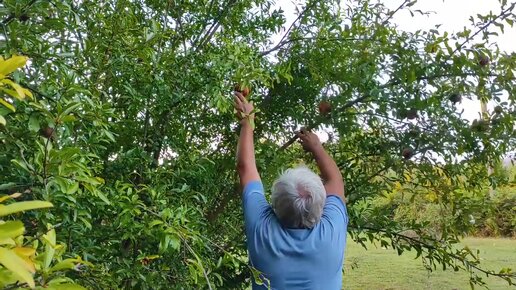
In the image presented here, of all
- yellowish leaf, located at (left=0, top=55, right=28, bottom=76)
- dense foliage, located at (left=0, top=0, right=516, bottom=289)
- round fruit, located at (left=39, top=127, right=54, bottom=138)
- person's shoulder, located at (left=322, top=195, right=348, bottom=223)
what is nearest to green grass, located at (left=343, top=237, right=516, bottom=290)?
dense foliage, located at (left=0, top=0, right=516, bottom=289)

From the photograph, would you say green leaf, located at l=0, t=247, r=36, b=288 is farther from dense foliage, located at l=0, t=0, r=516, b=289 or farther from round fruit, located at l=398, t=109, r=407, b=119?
round fruit, located at l=398, t=109, r=407, b=119

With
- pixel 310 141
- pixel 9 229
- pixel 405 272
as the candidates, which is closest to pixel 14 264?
pixel 9 229

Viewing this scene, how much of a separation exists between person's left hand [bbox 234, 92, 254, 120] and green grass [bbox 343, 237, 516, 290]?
4.14m

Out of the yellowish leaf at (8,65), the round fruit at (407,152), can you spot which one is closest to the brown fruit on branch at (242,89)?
the round fruit at (407,152)

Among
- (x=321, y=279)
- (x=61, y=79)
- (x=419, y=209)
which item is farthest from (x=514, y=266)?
(x=61, y=79)

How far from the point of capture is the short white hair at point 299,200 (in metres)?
1.74

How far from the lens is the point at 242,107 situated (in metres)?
2.05

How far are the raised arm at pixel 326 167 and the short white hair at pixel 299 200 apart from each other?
21 cm

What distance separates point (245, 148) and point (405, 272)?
654 cm

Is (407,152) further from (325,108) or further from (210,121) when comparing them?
(210,121)

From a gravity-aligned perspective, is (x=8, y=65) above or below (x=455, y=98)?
below

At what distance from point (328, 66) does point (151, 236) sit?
1.16m

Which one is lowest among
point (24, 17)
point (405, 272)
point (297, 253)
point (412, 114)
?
point (405, 272)

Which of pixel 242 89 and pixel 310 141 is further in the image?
pixel 310 141
